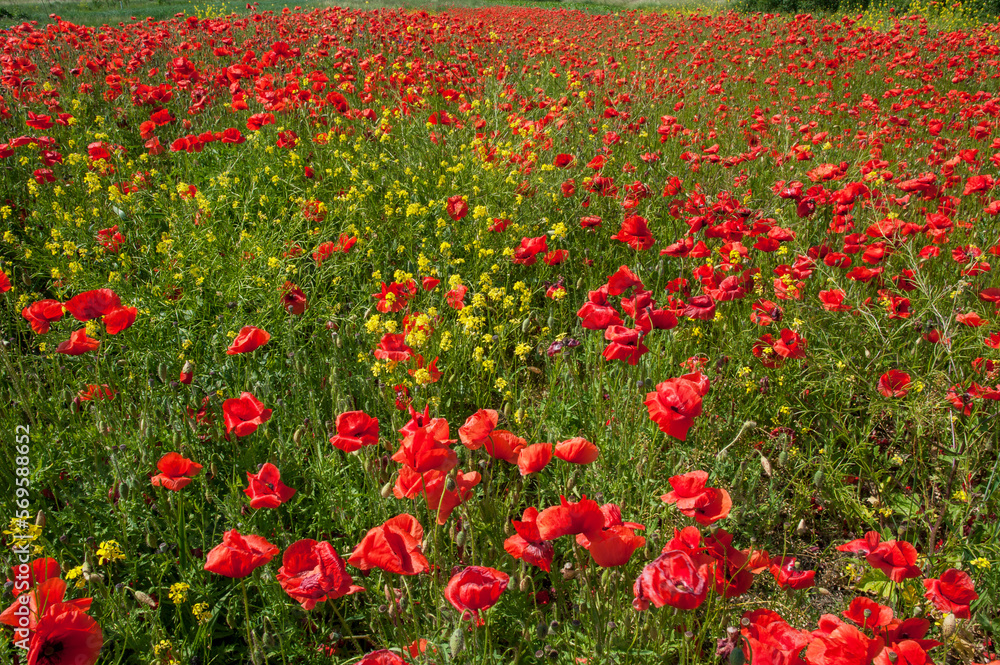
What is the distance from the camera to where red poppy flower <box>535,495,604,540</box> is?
1.29m

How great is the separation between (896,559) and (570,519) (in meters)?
0.78

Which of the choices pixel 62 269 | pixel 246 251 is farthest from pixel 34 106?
pixel 246 251

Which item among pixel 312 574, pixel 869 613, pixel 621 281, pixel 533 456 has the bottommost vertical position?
pixel 869 613

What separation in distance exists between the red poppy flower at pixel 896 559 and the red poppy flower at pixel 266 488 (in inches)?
55.5

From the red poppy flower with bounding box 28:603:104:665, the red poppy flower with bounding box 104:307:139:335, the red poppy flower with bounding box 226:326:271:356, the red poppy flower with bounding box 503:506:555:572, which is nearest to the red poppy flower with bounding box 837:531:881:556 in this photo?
the red poppy flower with bounding box 503:506:555:572

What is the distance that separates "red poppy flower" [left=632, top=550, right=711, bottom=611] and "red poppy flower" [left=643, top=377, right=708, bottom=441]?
37 centimetres

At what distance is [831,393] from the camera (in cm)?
267

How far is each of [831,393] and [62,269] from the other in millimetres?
3950

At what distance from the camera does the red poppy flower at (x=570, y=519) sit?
129 cm

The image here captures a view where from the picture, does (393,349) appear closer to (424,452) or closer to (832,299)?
(424,452)

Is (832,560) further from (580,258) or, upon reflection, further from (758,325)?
(580,258)

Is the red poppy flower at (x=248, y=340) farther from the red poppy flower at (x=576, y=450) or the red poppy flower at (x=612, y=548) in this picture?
the red poppy flower at (x=612, y=548)

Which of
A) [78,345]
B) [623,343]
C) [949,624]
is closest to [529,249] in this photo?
[623,343]

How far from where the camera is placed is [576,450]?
61.0 inches
